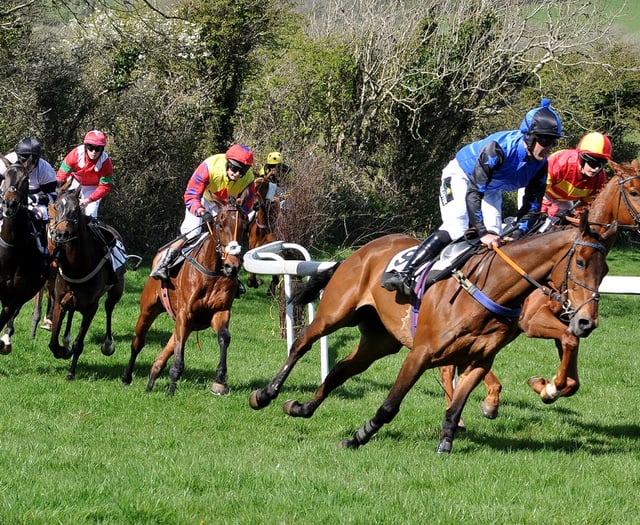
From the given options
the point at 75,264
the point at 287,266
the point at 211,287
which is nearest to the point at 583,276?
the point at 287,266

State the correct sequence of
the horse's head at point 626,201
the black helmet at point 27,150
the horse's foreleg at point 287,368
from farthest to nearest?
the black helmet at point 27,150 → the horse's foreleg at point 287,368 → the horse's head at point 626,201

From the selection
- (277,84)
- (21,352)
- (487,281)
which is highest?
(277,84)

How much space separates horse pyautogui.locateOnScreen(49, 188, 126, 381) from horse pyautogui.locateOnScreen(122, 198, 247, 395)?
1200 millimetres

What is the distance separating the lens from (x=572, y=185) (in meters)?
9.35

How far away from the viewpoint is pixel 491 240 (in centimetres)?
633

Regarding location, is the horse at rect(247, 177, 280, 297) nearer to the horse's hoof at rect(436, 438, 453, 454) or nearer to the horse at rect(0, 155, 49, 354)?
the horse at rect(0, 155, 49, 354)

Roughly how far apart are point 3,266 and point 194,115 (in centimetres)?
1192

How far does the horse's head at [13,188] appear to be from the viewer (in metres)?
9.09

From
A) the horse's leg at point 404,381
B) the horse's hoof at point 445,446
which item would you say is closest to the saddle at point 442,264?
the horse's leg at point 404,381

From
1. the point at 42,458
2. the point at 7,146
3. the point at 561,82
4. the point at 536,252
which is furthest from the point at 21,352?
the point at 561,82

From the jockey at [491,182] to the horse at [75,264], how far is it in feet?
13.1

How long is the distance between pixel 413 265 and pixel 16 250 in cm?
473

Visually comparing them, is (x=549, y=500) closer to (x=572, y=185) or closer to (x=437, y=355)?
(x=437, y=355)

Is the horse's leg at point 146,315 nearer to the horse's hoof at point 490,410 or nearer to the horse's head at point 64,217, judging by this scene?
the horse's head at point 64,217
